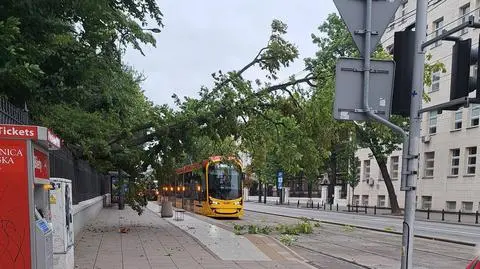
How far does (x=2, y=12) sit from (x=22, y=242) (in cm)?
576

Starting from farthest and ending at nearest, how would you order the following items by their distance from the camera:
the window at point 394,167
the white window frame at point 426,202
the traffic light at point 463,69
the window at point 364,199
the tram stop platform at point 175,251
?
the window at point 364,199, the window at point 394,167, the white window frame at point 426,202, the tram stop platform at point 175,251, the traffic light at point 463,69

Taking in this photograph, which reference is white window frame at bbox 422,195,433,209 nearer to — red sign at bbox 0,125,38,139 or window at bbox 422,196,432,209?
window at bbox 422,196,432,209

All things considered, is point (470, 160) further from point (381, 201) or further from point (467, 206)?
point (381, 201)

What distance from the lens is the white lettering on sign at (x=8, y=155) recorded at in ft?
16.8

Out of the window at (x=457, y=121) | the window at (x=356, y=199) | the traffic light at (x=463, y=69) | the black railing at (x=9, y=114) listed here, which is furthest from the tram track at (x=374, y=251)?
the window at (x=356, y=199)

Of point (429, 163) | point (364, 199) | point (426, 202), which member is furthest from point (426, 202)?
point (364, 199)

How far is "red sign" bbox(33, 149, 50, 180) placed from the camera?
5.55m

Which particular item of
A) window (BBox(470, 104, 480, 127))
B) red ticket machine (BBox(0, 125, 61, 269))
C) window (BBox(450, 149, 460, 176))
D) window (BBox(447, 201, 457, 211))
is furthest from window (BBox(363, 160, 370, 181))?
red ticket machine (BBox(0, 125, 61, 269))

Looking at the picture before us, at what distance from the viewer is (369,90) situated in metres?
5.45

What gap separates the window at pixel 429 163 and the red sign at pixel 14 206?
44518mm

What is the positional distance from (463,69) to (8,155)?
427 centimetres

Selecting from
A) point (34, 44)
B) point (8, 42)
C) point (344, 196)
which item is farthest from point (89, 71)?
point (344, 196)

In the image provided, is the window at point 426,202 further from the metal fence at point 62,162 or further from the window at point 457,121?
the metal fence at point 62,162

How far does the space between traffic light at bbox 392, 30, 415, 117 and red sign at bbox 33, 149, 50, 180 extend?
145 inches
